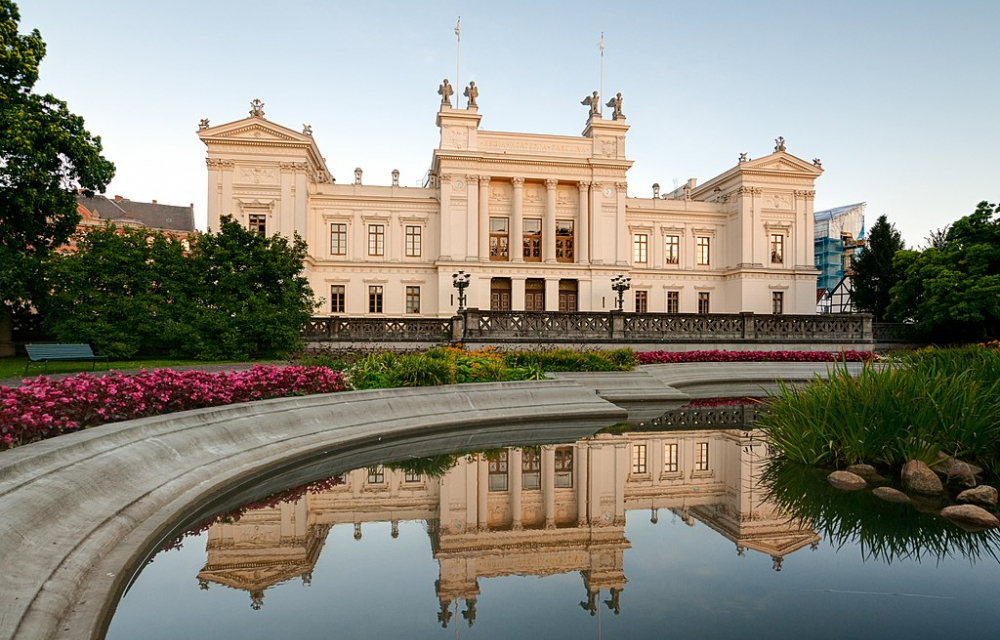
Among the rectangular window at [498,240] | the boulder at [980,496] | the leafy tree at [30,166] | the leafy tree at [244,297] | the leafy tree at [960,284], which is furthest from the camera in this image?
the rectangular window at [498,240]

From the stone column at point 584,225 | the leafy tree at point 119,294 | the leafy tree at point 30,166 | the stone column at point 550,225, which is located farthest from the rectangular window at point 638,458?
the stone column at point 584,225

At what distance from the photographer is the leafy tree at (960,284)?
3294 cm

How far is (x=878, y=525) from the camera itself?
572 centimetres

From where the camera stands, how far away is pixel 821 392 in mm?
8461

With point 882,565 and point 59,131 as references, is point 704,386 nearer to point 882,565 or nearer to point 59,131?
point 882,565

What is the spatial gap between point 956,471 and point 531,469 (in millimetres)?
5346

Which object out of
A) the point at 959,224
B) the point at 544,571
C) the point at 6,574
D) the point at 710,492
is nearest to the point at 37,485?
the point at 6,574

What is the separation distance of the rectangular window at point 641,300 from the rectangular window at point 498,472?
39.3 metres

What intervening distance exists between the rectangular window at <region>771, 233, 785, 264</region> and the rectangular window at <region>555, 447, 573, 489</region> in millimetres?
43279

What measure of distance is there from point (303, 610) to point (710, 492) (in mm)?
5082

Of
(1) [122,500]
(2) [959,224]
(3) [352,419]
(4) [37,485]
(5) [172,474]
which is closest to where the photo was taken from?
(4) [37,485]

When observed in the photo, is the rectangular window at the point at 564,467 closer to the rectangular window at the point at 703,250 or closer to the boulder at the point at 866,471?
the boulder at the point at 866,471

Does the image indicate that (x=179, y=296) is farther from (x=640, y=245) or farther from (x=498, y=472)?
(x=640, y=245)

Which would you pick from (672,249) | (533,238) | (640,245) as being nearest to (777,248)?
(672,249)
